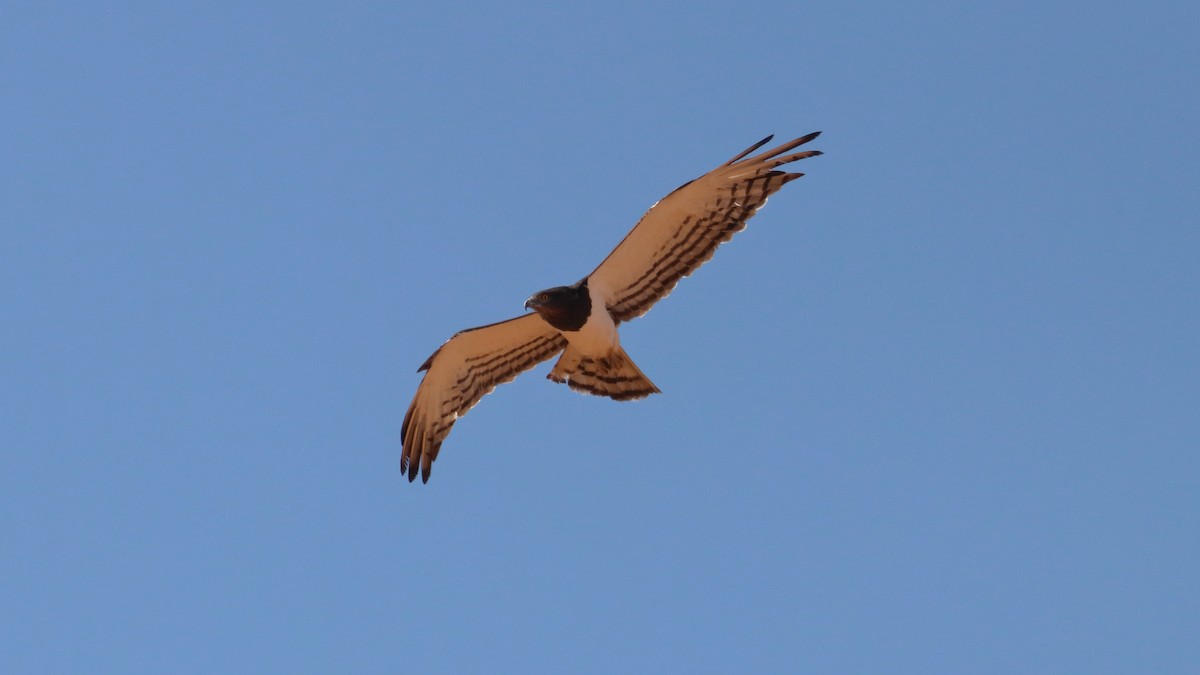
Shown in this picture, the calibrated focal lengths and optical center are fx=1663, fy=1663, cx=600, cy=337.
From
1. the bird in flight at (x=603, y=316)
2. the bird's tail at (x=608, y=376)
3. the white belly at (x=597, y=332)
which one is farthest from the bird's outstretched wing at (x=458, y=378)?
the white belly at (x=597, y=332)

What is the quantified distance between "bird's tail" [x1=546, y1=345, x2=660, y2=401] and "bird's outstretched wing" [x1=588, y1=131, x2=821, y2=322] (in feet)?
1.52

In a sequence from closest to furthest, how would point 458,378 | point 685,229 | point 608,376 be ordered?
1. point 685,229
2. point 608,376
3. point 458,378

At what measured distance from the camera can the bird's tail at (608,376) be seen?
647 inches

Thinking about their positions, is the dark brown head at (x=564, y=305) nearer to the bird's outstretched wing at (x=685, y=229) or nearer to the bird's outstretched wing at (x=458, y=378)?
the bird's outstretched wing at (x=685, y=229)

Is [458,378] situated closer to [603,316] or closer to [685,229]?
[603,316]

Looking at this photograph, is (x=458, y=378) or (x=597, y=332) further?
(x=458, y=378)

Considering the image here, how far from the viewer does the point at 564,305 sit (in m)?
16.1

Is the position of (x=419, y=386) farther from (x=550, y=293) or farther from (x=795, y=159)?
(x=795, y=159)

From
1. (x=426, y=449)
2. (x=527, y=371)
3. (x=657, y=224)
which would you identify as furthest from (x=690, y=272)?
(x=426, y=449)

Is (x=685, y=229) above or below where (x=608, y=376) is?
above

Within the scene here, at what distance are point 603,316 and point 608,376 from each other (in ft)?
2.12

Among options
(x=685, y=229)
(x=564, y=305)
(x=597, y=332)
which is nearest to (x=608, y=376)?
(x=597, y=332)

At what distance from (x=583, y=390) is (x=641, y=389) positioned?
61 centimetres

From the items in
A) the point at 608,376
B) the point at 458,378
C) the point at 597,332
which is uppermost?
the point at 458,378
